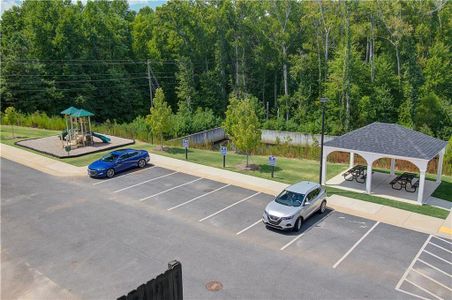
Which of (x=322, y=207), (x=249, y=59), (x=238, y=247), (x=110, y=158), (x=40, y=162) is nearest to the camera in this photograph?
(x=238, y=247)

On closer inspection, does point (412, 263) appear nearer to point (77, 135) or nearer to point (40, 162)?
point (40, 162)

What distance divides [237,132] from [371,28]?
91.2ft

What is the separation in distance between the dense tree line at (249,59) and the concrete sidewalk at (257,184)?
19.7m

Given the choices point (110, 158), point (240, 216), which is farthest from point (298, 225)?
point (110, 158)

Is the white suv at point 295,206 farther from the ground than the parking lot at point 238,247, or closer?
farther from the ground

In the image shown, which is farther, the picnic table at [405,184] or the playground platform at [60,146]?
the playground platform at [60,146]

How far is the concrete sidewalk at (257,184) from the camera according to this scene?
17.5m

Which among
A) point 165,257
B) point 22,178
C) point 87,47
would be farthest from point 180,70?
point 165,257

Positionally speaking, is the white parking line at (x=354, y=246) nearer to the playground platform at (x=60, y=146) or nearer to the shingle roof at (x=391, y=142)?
the shingle roof at (x=391, y=142)

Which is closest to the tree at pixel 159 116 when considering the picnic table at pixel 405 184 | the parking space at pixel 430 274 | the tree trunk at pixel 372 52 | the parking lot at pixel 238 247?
the parking lot at pixel 238 247

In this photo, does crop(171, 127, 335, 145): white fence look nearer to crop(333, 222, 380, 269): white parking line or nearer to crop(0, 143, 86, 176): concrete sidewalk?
crop(0, 143, 86, 176): concrete sidewalk

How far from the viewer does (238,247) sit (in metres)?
14.9

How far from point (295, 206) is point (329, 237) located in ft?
6.24

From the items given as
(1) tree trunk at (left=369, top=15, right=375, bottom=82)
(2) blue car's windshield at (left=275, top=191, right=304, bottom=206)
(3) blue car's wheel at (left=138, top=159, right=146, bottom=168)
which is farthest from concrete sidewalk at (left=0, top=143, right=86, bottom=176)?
(1) tree trunk at (left=369, top=15, right=375, bottom=82)
